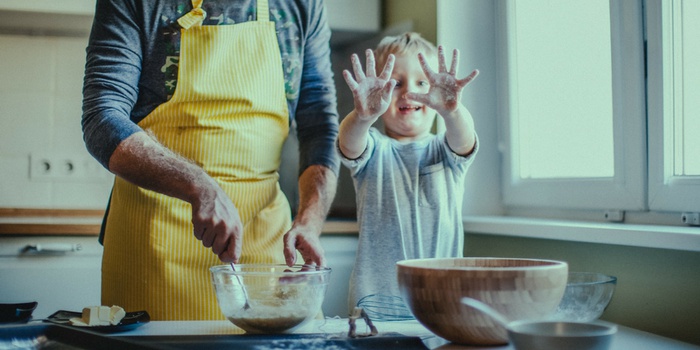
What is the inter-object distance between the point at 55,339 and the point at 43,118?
1.88m

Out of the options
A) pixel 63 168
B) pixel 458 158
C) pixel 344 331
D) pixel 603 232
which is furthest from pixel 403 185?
pixel 63 168

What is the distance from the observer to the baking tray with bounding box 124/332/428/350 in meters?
0.77

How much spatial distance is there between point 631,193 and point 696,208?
0.18m

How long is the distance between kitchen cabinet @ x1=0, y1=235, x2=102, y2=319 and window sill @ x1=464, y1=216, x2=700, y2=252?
1.07 metres

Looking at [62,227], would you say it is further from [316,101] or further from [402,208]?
[402,208]

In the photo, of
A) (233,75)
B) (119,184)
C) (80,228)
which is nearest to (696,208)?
(233,75)

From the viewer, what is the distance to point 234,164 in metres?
1.35

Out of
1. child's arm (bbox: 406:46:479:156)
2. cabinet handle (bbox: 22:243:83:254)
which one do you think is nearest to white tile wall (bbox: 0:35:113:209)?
cabinet handle (bbox: 22:243:83:254)

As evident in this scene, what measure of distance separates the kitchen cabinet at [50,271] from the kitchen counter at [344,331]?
1121 millimetres

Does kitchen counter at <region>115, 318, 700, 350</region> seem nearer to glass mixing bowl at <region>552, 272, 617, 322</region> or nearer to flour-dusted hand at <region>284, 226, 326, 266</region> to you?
glass mixing bowl at <region>552, 272, 617, 322</region>

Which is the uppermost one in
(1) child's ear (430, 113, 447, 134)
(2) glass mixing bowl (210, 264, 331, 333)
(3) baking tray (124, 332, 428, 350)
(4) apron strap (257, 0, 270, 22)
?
(4) apron strap (257, 0, 270, 22)

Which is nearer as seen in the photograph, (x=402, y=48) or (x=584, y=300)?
(x=584, y=300)

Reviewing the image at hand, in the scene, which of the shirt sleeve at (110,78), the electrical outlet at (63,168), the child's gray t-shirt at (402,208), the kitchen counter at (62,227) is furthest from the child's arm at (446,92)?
the electrical outlet at (63,168)

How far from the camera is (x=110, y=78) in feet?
4.13
